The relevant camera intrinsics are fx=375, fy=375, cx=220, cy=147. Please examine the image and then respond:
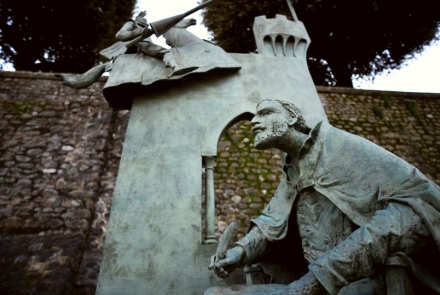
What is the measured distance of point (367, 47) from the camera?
14430mm

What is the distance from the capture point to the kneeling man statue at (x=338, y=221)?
179 centimetres

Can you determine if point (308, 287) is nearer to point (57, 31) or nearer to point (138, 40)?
point (138, 40)

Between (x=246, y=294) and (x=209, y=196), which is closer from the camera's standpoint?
(x=246, y=294)

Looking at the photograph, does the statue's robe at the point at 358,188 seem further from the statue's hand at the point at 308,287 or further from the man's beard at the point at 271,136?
the man's beard at the point at 271,136

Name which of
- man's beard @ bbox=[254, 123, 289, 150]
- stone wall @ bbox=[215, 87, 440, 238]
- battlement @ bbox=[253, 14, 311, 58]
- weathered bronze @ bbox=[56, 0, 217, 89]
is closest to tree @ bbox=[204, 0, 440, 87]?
stone wall @ bbox=[215, 87, 440, 238]

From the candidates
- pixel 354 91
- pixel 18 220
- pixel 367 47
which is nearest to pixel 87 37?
pixel 18 220

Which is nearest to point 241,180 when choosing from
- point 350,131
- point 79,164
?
point 350,131

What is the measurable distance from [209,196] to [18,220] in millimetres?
4969

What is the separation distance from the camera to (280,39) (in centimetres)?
499

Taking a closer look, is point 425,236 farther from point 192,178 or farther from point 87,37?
point 87,37

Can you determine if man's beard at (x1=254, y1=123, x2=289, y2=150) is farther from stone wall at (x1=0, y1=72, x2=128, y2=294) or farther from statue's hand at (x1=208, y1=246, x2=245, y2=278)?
stone wall at (x1=0, y1=72, x2=128, y2=294)

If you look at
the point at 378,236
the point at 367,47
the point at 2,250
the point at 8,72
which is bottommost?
the point at 378,236

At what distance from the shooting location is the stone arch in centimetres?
395

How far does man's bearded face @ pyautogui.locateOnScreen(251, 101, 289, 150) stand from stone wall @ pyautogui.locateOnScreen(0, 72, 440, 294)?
5.15 meters
